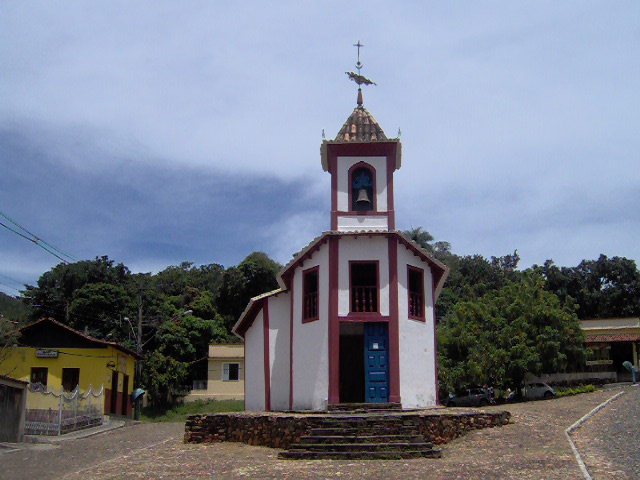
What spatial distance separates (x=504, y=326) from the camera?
34469 mm

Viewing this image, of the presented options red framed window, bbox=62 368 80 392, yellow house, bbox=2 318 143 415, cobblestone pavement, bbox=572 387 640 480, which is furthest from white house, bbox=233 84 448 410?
red framed window, bbox=62 368 80 392

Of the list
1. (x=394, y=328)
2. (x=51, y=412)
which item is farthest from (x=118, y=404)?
(x=394, y=328)

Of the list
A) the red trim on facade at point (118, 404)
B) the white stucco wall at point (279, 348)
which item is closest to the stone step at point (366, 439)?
the white stucco wall at point (279, 348)

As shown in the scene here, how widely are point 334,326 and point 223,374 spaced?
27055mm

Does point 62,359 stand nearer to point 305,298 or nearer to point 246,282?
point 305,298

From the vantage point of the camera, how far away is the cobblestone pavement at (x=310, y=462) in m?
13.3

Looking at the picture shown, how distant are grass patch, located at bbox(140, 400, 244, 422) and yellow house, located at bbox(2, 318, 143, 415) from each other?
5.89 metres

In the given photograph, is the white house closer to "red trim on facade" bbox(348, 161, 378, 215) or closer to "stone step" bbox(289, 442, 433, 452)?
"red trim on facade" bbox(348, 161, 378, 215)

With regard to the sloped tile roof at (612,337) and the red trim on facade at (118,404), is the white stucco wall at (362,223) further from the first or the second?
the sloped tile roof at (612,337)

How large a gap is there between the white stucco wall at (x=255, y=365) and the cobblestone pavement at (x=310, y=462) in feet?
16.5

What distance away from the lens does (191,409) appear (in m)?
43.7

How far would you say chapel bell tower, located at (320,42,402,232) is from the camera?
22844 millimetres

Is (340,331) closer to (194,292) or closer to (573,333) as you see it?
(573,333)

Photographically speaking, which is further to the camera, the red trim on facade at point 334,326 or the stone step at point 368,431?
the red trim on facade at point 334,326
